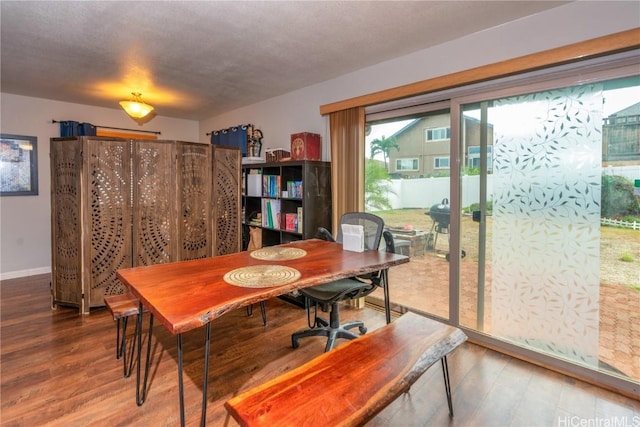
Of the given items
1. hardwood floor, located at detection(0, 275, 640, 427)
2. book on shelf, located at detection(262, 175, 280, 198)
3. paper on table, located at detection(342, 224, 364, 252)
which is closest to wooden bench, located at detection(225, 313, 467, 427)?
hardwood floor, located at detection(0, 275, 640, 427)

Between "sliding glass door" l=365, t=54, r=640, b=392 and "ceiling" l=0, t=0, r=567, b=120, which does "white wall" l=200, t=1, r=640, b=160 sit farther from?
"sliding glass door" l=365, t=54, r=640, b=392

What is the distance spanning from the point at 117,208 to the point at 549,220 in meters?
3.84

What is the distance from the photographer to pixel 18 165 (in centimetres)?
431

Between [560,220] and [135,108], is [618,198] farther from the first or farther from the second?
[135,108]

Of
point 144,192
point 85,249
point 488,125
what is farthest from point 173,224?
point 488,125

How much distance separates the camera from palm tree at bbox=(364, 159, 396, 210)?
3.36 meters

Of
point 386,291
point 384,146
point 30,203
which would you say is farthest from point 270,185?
point 30,203

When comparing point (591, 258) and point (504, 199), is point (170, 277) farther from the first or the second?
point (591, 258)

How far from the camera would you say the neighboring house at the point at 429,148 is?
2658mm

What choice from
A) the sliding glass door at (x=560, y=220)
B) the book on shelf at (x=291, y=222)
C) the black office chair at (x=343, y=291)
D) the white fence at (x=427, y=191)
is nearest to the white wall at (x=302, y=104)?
the sliding glass door at (x=560, y=220)

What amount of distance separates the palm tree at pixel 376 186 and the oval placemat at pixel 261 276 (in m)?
1.71

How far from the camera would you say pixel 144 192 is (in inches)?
135

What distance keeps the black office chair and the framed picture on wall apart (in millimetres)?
4249

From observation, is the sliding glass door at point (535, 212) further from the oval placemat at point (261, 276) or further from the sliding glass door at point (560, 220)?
the oval placemat at point (261, 276)
